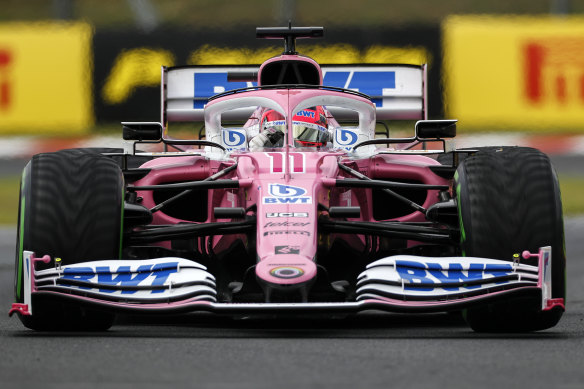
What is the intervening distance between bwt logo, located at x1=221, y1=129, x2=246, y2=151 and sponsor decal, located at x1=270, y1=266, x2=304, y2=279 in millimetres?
2679

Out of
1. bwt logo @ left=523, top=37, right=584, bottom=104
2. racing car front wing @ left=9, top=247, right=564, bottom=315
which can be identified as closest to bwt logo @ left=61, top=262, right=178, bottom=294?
racing car front wing @ left=9, top=247, right=564, bottom=315

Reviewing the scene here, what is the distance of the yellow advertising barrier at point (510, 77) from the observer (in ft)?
58.2

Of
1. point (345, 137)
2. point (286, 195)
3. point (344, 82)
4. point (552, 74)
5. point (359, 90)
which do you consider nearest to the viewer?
point (286, 195)

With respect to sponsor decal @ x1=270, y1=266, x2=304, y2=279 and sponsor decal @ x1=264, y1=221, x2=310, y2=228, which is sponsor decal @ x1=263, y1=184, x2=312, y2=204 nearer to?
sponsor decal @ x1=264, y1=221, x2=310, y2=228

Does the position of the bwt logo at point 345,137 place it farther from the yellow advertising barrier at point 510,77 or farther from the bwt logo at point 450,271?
the yellow advertising barrier at point 510,77

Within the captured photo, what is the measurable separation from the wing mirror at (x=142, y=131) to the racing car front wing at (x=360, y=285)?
127 cm


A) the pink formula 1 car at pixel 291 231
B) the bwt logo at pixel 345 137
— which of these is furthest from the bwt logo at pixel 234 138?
the bwt logo at pixel 345 137

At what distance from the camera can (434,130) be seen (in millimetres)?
7559

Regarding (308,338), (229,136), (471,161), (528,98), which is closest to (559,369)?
(308,338)

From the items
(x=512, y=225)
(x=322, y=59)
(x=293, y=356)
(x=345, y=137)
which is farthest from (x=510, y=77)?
(x=293, y=356)

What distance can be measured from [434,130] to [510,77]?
1060cm

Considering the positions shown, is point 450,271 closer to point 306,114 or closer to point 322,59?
point 306,114

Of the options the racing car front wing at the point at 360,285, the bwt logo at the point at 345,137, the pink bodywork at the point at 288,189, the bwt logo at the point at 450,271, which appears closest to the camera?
the racing car front wing at the point at 360,285

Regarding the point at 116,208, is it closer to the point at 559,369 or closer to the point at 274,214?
the point at 274,214
